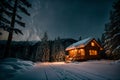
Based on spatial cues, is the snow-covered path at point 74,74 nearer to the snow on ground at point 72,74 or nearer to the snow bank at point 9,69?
the snow on ground at point 72,74

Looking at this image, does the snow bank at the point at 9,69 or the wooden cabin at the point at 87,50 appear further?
the wooden cabin at the point at 87,50

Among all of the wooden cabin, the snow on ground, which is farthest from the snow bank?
the wooden cabin

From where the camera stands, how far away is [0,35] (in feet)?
42.2

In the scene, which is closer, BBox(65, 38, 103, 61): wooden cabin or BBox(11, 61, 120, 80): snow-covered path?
BBox(11, 61, 120, 80): snow-covered path

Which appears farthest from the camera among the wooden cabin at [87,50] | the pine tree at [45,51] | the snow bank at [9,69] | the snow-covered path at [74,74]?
the pine tree at [45,51]

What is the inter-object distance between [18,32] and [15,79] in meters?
9.75

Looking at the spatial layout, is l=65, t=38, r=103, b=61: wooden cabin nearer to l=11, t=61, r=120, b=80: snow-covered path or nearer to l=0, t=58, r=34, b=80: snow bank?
l=11, t=61, r=120, b=80: snow-covered path

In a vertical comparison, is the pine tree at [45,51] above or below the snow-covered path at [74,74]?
above

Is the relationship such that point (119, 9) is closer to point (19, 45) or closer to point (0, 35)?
point (0, 35)

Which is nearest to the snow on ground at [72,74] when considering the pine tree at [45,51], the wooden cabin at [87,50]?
the wooden cabin at [87,50]

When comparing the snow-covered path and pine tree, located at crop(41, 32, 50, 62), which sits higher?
pine tree, located at crop(41, 32, 50, 62)

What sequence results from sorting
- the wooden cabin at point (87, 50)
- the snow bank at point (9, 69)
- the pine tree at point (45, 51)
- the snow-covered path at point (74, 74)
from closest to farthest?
1. the snow-covered path at point (74, 74)
2. the snow bank at point (9, 69)
3. the wooden cabin at point (87, 50)
4. the pine tree at point (45, 51)

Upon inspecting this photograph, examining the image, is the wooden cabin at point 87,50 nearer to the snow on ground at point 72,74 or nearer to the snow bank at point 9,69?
the snow on ground at point 72,74

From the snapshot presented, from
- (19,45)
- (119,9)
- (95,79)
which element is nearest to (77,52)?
(119,9)
